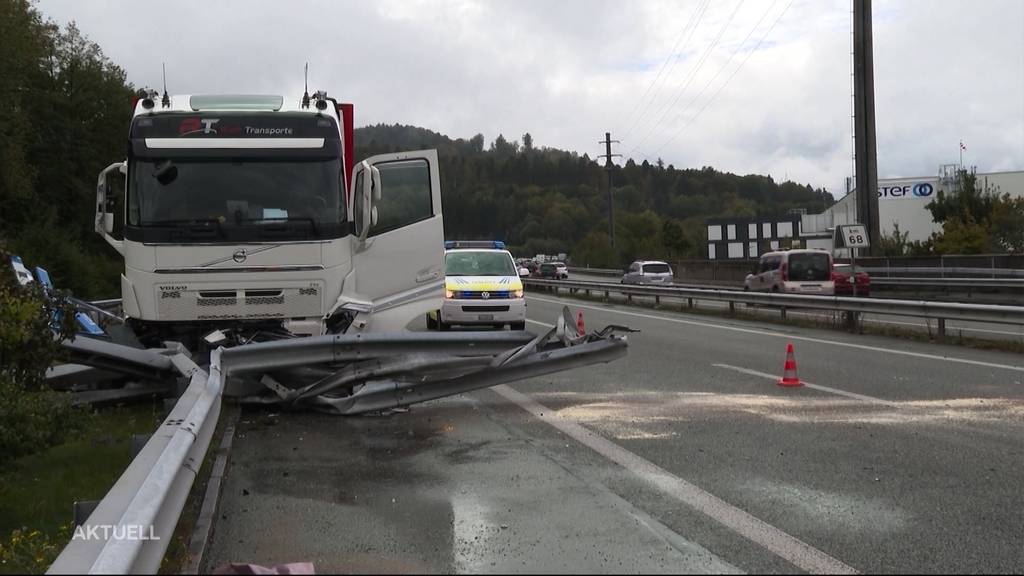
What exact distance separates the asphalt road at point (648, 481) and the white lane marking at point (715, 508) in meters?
0.02

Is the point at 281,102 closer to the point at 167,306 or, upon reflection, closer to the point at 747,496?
the point at 167,306

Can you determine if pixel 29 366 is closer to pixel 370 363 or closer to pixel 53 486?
pixel 53 486

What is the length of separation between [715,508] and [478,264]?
14106 mm

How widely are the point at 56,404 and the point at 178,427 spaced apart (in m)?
1.83

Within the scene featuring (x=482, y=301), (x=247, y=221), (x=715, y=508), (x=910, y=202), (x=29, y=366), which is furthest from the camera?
(x=910, y=202)

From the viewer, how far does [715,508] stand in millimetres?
5691

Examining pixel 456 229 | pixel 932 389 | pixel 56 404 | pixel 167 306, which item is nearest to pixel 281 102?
pixel 167 306

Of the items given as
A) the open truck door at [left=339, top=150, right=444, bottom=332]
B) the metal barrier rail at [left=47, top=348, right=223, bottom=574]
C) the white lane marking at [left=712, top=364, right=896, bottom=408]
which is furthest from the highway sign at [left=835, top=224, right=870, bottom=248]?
the metal barrier rail at [left=47, top=348, right=223, bottom=574]

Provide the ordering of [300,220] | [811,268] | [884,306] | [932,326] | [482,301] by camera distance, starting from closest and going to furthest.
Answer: [300,220] < [884,306] < [482,301] < [932,326] < [811,268]

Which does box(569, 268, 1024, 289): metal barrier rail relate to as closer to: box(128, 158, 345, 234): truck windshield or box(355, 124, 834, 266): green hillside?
box(128, 158, 345, 234): truck windshield

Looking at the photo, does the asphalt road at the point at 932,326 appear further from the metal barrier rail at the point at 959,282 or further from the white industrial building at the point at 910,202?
the white industrial building at the point at 910,202

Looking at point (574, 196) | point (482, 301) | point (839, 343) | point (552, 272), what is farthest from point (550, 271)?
point (574, 196)

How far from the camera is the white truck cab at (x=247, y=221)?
9.73m

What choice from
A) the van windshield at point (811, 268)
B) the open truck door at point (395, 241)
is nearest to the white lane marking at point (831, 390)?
the open truck door at point (395, 241)
